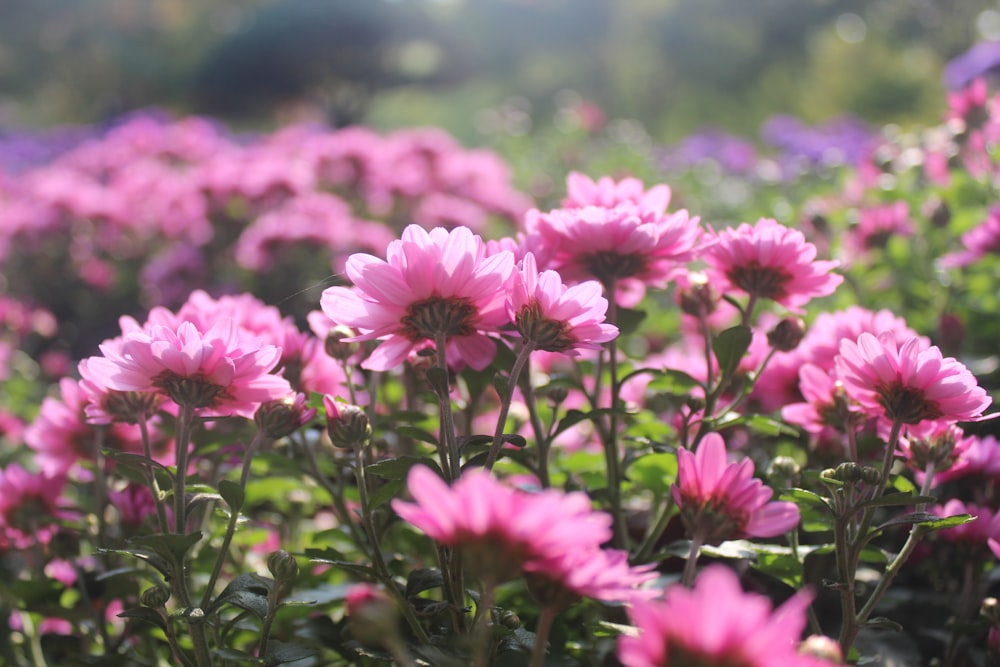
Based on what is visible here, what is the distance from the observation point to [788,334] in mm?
954

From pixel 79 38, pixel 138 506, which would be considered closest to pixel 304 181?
pixel 138 506

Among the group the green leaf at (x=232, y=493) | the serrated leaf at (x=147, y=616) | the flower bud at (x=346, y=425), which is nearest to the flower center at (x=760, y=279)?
the flower bud at (x=346, y=425)

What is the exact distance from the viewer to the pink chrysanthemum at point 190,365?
0.73m

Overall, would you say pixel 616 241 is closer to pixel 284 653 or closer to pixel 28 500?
pixel 284 653

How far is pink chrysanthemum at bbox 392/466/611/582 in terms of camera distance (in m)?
0.52

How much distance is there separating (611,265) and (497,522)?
0.43 m

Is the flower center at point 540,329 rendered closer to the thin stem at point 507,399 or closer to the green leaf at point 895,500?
the thin stem at point 507,399

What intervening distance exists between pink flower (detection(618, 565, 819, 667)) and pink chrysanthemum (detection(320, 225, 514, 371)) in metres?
0.31

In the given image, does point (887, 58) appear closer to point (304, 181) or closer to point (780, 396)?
point (304, 181)

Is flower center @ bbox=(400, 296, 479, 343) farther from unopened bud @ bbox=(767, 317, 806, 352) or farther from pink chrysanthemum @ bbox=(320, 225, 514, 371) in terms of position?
unopened bud @ bbox=(767, 317, 806, 352)

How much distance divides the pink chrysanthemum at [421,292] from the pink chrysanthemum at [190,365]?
0.08 m

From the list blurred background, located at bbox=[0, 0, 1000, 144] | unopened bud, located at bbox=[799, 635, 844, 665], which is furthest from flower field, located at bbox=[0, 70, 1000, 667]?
blurred background, located at bbox=[0, 0, 1000, 144]

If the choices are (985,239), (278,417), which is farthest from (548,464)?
(985,239)

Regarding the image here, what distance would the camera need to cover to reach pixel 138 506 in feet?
3.43
